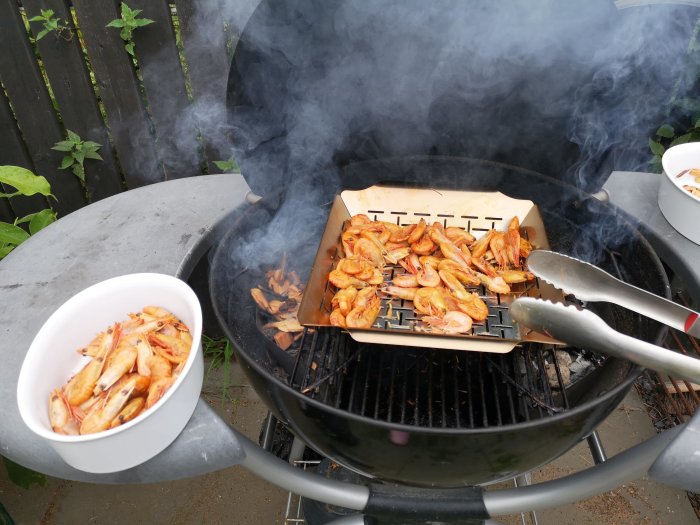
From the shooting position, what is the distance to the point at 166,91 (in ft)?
12.6

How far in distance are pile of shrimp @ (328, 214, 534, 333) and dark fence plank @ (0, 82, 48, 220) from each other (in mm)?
2997

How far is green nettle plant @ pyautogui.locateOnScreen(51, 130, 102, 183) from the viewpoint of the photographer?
3.96 m

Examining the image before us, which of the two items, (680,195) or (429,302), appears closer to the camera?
(429,302)

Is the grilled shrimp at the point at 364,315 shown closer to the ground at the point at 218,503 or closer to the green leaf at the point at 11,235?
the ground at the point at 218,503

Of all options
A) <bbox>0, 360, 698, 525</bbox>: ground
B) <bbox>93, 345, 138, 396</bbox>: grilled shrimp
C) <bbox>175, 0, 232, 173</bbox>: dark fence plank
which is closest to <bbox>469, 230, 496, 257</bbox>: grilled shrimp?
<bbox>93, 345, 138, 396</bbox>: grilled shrimp

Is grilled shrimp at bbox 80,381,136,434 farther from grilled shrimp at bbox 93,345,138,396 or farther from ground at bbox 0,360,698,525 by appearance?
ground at bbox 0,360,698,525

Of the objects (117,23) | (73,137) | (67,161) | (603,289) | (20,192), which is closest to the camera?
(603,289)

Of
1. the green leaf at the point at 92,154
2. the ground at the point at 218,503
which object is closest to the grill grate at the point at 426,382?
the ground at the point at 218,503

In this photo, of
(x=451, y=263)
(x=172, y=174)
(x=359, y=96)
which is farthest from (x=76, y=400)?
(x=172, y=174)

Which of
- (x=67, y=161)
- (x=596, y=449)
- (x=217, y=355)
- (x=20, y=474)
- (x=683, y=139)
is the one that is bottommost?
(x=217, y=355)

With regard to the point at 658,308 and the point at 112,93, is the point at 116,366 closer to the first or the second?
the point at 658,308

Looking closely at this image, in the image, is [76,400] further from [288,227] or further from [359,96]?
[359,96]

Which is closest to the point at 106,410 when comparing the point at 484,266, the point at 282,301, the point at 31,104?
the point at 282,301

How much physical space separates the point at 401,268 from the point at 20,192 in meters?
2.02
